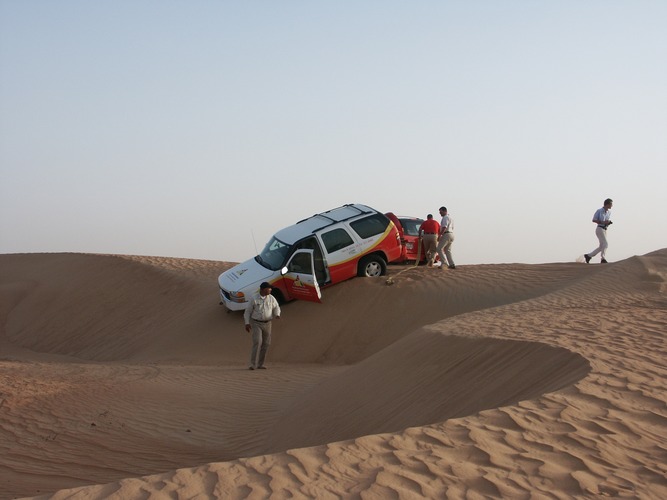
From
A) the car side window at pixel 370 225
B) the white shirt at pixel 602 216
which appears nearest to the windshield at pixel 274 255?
the car side window at pixel 370 225

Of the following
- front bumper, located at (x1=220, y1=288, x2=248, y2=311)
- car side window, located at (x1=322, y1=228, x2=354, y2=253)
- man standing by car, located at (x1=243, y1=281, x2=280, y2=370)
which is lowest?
front bumper, located at (x1=220, y1=288, x2=248, y2=311)

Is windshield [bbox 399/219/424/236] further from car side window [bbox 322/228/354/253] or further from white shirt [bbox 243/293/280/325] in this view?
white shirt [bbox 243/293/280/325]

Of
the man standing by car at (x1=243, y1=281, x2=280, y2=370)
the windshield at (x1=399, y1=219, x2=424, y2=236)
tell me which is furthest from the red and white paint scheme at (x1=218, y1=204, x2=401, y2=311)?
the man standing by car at (x1=243, y1=281, x2=280, y2=370)

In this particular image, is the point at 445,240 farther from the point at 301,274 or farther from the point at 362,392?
the point at 362,392

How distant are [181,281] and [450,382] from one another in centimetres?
1596

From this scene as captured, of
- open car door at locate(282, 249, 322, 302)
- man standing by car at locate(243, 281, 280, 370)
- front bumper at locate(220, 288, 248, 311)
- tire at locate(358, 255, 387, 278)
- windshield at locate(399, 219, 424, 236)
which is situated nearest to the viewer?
man standing by car at locate(243, 281, 280, 370)

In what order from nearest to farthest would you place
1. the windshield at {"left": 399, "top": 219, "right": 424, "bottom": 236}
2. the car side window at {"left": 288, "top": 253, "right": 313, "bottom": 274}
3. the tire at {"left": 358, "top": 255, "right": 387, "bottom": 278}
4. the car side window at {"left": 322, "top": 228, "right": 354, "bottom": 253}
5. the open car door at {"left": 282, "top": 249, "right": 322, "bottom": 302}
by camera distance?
the open car door at {"left": 282, "top": 249, "right": 322, "bottom": 302}
the car side window at {"left": 288, "top": 253, "right": 313, "bottom": 274}
the car side window at {"left": 322, "top": 228, "right": 354, "bottom": 253}
the tire at {"left": 358, "top": 255, "right": 387, "bottom": 278}
the windshield at {"left": 399, "top": 219, "right": 424, "bottom": 236}

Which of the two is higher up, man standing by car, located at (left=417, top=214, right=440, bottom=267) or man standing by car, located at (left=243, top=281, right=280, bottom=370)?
man standing by car, located at (left=417, top=214, right=440, bottom=267)

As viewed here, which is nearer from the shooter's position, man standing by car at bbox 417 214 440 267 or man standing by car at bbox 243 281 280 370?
man standing by car at bbox 243 281 280 370

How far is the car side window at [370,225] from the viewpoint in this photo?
18.3 meters

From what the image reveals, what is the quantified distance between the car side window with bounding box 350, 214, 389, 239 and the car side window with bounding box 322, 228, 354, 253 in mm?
273

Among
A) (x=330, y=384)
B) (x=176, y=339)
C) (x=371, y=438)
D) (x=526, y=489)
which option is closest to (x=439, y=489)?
(x=526, y=489)

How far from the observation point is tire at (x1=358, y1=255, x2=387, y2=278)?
61.2ft

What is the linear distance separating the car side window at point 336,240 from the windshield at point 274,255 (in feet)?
2.86
